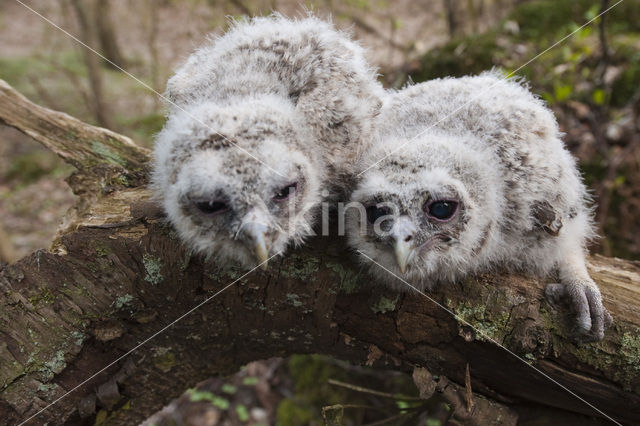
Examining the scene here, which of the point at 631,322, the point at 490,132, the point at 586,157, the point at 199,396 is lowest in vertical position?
the point at 199,396

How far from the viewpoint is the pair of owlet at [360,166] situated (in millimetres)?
2457

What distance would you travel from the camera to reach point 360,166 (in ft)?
9.59

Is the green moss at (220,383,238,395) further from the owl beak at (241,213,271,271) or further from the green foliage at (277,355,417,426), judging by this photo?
the owl beak at (241,213,271,271)

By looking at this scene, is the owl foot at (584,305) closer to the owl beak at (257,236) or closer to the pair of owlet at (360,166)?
the pair of owlet at (360,166)

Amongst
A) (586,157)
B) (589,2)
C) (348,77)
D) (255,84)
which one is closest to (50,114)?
(255,84)

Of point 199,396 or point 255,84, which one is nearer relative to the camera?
point 255,84

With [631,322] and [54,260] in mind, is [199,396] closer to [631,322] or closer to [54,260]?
[54,260]

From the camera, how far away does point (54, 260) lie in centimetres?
266

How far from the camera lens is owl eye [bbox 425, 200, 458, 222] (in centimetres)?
267

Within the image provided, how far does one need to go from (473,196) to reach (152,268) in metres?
1.86

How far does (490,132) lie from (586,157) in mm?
3570

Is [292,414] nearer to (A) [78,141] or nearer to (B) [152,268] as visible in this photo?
(B) [152,268]

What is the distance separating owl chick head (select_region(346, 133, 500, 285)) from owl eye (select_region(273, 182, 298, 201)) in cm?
41

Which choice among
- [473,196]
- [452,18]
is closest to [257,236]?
[473,196]
